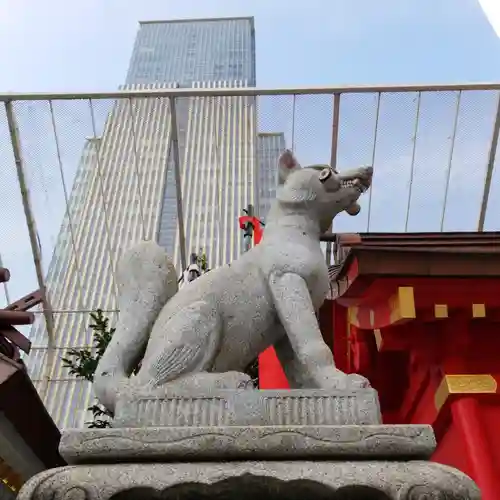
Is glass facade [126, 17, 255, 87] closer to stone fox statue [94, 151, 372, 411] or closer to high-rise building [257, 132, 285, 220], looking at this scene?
high-rise building [257, 132, 285, 220]

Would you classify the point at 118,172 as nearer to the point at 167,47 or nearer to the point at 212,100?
the point at 212,100

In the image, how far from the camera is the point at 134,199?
857 cm

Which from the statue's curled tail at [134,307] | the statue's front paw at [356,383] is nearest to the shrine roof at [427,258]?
the statue's curled tail at [134,307]

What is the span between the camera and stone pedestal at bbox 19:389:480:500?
166 centimetres

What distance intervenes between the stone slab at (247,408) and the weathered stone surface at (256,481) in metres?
0.21

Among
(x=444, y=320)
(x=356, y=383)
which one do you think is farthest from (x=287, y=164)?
(x=444, y=320)

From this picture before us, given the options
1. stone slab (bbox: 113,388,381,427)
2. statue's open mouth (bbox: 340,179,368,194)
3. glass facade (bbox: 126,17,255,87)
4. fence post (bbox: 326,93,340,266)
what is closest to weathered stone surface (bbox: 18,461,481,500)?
stone slab (bbox: 113,388,381,427)

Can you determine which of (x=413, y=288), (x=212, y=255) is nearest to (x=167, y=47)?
(x=212, y=255)

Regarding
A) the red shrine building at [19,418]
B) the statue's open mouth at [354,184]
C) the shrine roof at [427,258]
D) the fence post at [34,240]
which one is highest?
the fence post at [34,240]

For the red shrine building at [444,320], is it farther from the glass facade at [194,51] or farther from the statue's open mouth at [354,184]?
the glass facade at [194,51]

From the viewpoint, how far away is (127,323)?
2373mm

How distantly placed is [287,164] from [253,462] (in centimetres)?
148

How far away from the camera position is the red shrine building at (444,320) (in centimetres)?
392

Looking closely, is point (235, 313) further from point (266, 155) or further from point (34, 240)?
point (266, 155)
